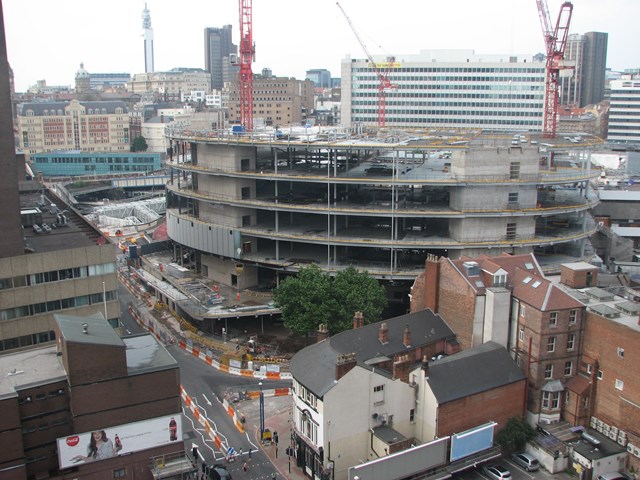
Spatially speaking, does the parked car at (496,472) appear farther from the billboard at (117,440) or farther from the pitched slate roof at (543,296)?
the billboard at (117,440)

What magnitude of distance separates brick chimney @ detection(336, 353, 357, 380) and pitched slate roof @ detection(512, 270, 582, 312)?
16108 millimetres

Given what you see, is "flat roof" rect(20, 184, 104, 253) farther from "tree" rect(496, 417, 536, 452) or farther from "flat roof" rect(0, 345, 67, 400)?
"tree" rect(496, 417, 536, 452)

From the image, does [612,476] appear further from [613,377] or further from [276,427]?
[276,427]

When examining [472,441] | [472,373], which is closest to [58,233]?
[472,373]

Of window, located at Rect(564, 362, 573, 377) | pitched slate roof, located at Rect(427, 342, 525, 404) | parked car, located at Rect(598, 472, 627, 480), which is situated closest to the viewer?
parked car, located at Rect(598, 472, 627, 480)

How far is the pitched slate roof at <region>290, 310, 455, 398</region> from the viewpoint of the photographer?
4983 cm

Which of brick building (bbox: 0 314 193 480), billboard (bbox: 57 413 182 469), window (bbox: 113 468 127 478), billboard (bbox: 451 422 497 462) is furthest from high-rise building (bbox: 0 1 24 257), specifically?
billboard (bbox: 451 422 497 462)

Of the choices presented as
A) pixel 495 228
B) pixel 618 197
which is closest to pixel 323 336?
pixel 495 228

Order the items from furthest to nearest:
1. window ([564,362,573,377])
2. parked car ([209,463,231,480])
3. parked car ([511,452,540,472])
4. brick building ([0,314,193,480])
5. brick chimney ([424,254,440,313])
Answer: brick chimney ([424,254,440,313]) → window ([564,362,573,377]) → parked car ([511,452,540,472]) → parked car ([209,463,231,480]) → brick building ([0,314,193,480])

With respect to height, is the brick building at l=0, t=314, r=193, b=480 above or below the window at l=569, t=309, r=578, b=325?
below

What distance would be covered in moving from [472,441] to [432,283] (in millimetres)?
15765

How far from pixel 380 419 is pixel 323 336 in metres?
11.9

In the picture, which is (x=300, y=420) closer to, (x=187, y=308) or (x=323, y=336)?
(x=323, y=336)

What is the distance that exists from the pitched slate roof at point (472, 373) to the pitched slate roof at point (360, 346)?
4107 millimetres
